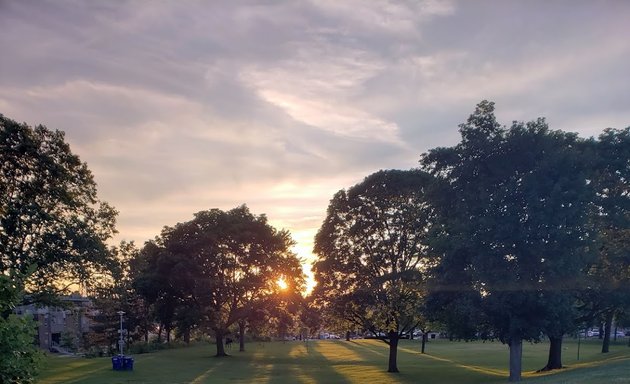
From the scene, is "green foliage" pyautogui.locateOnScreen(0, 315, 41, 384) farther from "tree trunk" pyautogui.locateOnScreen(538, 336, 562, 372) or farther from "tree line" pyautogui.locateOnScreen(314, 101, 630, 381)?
"tree trunk" pyautogui.locateOnScreen(538, 336, 562, 372)

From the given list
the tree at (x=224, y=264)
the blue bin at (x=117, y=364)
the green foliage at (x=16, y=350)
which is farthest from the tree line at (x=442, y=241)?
the blue bin at (x=117, y=364)

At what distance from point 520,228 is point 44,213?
103ft

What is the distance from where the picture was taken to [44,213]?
3844 centimetres

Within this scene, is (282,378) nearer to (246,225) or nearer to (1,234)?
(1,234)

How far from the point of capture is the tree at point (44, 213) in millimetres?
38281

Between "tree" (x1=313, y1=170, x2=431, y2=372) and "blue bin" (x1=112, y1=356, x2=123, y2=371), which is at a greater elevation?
"tree" (x1=313, y1=170, x2=431, y2=372)

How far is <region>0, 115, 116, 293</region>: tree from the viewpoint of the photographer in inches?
1507

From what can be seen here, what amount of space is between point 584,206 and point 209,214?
46011 millimetres

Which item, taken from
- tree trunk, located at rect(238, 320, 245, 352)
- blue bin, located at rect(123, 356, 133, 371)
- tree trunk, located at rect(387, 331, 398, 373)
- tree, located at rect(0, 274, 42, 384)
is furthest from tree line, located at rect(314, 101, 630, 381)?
tree trunk, located at rect(238, 320, 245, 352)

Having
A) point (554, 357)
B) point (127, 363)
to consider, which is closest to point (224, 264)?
point (127, 363)

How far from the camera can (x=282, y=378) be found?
39.1 meters

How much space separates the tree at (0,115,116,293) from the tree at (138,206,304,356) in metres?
21.7

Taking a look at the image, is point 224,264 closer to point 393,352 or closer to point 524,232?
point 393,352

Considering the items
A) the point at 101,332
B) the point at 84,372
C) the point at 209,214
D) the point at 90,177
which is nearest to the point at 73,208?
the point at 90,177
